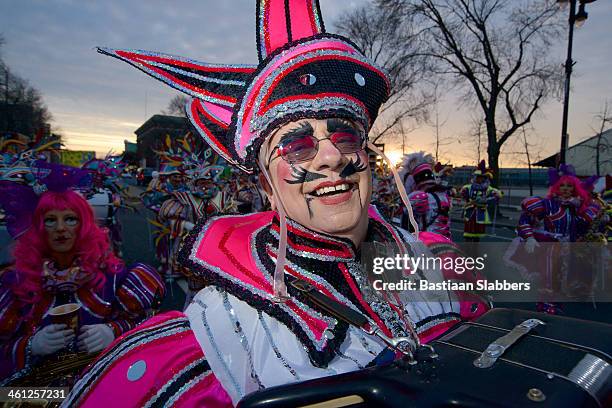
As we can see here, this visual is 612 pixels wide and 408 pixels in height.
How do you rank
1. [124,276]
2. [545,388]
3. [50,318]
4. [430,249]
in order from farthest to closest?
[124,276] < [50,318] < [430,249] < [545,388]

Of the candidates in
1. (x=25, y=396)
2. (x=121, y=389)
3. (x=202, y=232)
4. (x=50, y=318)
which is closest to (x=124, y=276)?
(x=50, y=318)

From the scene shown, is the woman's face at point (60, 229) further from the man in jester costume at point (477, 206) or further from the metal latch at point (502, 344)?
the man in jester costume at point (477, 206)

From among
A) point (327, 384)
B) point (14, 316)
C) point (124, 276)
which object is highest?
point (327, 384)

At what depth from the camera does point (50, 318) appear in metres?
2.35

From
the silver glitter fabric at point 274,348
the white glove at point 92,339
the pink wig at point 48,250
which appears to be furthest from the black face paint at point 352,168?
the pink wig at point 48,250

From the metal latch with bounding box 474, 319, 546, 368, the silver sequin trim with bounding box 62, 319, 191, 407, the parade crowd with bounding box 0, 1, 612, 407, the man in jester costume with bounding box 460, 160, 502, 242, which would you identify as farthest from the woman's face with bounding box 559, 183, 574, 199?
the silver sequin trim with bounding box 62, 319, 191, 407

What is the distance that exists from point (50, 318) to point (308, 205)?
1.93 metres

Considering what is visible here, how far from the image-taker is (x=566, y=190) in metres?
6.21

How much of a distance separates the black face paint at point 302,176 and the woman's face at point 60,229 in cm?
215

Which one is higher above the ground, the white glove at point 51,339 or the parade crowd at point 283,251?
the parade crowd at point 283,251

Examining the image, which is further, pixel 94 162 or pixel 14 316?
pixel 94 162

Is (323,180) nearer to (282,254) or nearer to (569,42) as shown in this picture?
(282,254)

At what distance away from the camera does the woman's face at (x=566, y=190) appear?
6203mm

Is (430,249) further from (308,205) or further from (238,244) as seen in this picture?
(238,244)
